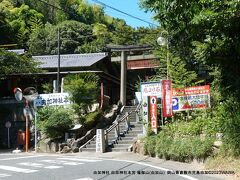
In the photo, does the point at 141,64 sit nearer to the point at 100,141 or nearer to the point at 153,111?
the point at 100,141

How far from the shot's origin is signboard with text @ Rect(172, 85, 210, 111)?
1963cm

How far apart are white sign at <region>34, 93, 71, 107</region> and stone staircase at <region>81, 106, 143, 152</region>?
451cm

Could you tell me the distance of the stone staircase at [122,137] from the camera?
2373 cm

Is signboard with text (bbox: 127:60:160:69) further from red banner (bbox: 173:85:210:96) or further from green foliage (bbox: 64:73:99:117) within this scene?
red banner (bbox: 173:85:210:96)

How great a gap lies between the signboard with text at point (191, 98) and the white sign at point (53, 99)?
34.6ft

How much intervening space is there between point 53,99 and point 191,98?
12702 millimetres

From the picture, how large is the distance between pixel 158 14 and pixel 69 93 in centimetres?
1340

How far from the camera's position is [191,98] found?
20.3 m

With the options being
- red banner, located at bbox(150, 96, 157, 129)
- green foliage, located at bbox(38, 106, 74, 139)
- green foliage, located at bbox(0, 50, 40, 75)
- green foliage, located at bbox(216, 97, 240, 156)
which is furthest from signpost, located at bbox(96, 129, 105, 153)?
green foliage, located at bbox(0, 50, 40, 75)

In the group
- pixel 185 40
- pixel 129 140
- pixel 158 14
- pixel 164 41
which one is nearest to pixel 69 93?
pixel 129 140

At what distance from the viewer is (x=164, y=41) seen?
23078mm

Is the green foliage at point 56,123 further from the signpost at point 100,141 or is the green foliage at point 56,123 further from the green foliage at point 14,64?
the green foliage at point 14,64

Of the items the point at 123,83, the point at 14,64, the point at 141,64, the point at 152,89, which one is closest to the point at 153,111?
the point at 152,89

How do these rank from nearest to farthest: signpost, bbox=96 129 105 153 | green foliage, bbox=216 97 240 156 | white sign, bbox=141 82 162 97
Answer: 1. green foliage, bbox=216 97 240 156
2. signpost, bbox=96 129 105 153
3. white sign, bbox=141 82 162 97
